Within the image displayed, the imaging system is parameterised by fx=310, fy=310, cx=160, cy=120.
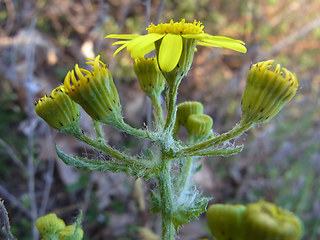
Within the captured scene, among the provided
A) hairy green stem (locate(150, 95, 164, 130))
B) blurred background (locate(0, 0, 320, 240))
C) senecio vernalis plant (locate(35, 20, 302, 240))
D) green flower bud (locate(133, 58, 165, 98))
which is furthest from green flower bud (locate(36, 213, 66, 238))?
blurred background (locate(0, 0, 320, 240))

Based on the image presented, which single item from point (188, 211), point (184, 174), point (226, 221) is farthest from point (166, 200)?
point (226, 221)

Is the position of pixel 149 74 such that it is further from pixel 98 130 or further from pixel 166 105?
pixel 98 130

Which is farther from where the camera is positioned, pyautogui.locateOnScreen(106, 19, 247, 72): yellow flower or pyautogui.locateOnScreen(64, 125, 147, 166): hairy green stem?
pyautogui.locateOnScreen(64, 125, 147, 166): hairy green stem

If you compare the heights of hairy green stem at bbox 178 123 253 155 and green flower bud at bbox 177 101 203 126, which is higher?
green flower bud at bbox 177 101 203 126

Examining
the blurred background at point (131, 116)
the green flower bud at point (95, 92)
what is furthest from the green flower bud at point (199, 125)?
the blurred background at point (131, 116)

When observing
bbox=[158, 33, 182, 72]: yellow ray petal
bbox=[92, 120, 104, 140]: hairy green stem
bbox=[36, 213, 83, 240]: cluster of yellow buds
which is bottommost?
bbox=[36, 213, 83, 240]: cluster of yellow buds


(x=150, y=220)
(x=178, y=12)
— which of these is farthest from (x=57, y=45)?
(x=150, y=220)

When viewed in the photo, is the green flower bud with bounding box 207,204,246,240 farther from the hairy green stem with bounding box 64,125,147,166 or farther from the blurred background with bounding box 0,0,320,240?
the blurred background with bounding box 0,0,320,240

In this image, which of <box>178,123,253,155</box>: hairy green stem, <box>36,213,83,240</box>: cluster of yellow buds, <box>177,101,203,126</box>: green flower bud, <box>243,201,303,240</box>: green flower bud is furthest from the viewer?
→ <box>177,101,203,126</box>: green flower bud

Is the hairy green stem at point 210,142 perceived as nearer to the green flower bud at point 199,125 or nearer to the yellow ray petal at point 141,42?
the green flower bud at point 199,125
